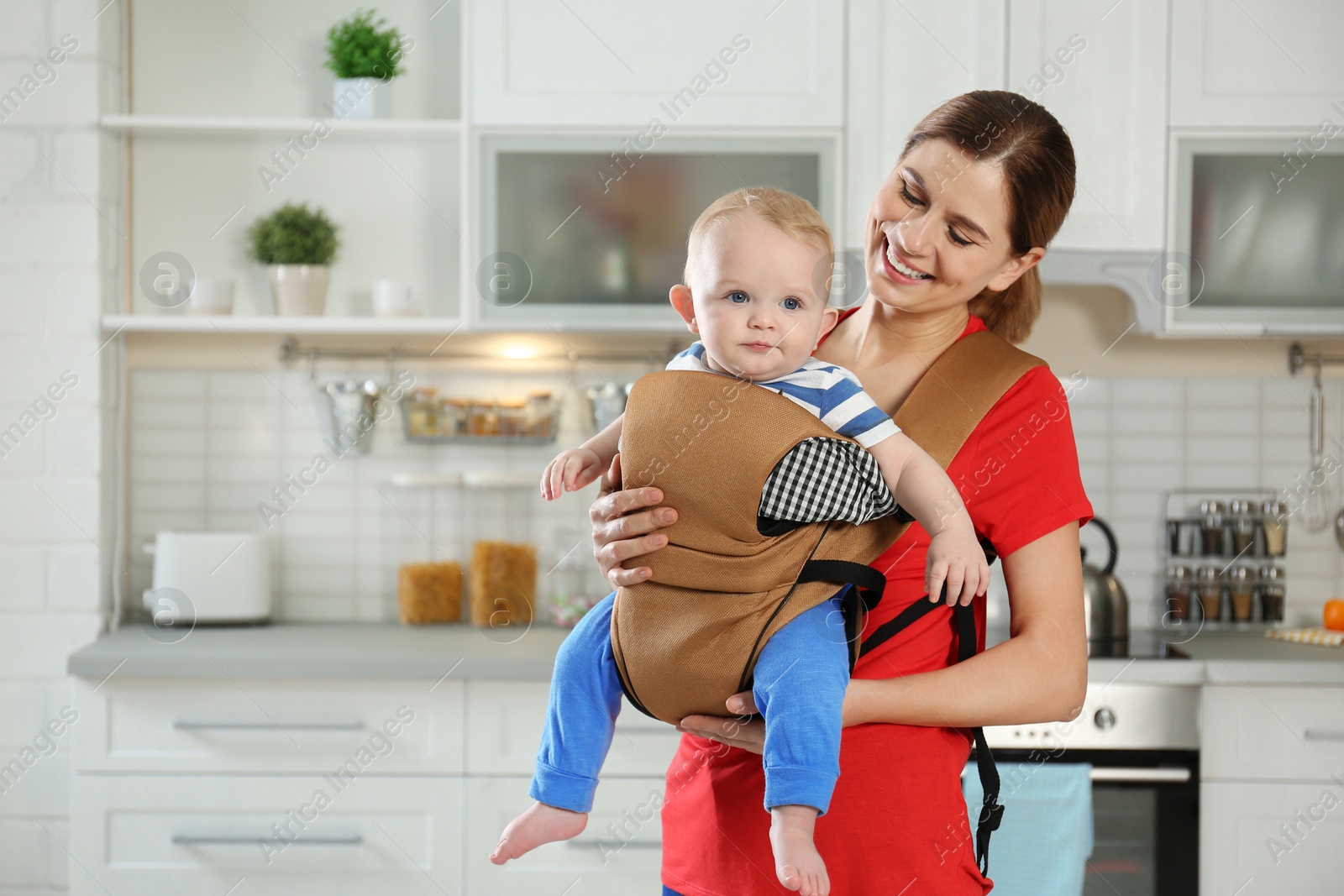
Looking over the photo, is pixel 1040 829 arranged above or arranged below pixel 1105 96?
below

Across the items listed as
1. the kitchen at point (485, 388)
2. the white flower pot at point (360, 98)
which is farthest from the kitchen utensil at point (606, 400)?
the white flower pot at point (360, 98)

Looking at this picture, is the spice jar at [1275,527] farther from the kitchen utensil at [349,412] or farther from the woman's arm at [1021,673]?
the kitchen utensil at [349,412]

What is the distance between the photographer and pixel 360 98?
2.49 meters

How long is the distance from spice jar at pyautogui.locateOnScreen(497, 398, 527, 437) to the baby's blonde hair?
166 cm

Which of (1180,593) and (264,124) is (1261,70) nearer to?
(1180,593)

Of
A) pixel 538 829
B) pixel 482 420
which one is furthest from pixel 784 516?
pixel 482 420

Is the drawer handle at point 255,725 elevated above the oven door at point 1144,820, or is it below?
above

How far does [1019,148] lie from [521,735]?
161cm

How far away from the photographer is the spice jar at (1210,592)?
2.62 m

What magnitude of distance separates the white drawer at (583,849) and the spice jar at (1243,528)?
154cm

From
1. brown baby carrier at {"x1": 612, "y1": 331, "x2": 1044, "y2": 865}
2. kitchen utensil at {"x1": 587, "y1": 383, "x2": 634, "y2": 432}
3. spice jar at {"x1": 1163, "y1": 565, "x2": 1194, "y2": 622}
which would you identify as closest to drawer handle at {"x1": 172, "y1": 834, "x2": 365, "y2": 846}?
kitchen utensil at {"x1": 587, "y1": 383, "x2": 634, "y2": 432}

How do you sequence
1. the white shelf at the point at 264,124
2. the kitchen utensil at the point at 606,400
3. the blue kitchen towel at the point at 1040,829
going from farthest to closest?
the kitchen utensil at the point at 606,400, the white shelf at the point at 264,124, the blue kitchen towel at the point at 1040,829

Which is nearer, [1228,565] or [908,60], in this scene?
[908,60]

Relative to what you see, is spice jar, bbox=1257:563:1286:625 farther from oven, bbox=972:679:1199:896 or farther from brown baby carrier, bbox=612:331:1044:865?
brown baby carrier, bbox=612:331:1044:865
